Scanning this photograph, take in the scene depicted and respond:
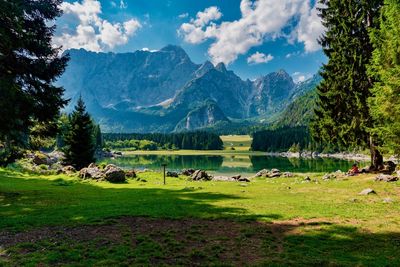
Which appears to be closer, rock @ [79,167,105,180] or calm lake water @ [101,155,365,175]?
rock @ [79,167,105,180]

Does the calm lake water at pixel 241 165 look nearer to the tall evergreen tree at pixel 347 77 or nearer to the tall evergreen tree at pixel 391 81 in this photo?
the tall evergreen tree at pixel 347 77

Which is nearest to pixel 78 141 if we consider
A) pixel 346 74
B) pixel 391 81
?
pixel 346 74

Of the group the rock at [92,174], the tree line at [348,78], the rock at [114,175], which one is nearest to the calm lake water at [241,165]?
the tree line at [348,78]

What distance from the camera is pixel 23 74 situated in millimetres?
26859

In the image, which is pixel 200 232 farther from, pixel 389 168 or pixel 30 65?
pixel 389 168

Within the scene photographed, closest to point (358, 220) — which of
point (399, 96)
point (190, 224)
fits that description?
point (190, 224)

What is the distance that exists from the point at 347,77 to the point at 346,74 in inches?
18.4

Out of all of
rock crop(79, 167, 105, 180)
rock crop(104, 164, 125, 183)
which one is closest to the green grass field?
rock crop(104, 164, 125, 183)

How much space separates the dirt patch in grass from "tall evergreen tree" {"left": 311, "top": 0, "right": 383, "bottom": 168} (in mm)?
28378

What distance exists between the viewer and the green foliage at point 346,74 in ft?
137

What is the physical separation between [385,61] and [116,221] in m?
25.2

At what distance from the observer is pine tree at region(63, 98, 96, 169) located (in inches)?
2391

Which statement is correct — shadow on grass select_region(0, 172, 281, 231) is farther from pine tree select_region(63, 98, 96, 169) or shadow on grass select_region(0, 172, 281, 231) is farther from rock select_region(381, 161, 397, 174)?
pine tree select_region(63, 98, 96, 169)

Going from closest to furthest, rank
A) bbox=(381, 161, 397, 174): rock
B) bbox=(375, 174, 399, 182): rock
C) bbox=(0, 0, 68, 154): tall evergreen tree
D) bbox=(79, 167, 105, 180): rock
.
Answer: bbox=(0, 0, 68, 154): tall evergreen tree → bbox=(375, 174, 399, 182): rock → bbox=(381, 161, 397, 174): rock → bbox=(79, 167, 105, 180): rock
